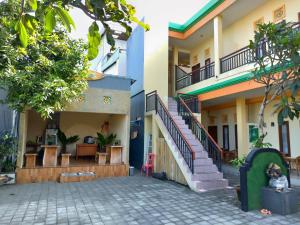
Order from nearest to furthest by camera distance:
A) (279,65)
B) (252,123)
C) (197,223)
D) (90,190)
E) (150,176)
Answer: (197,223) → (279,65) → (90,190) → (150,176) → (252,123)

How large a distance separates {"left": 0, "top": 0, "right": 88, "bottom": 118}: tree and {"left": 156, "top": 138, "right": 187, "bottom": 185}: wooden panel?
12.7 feet

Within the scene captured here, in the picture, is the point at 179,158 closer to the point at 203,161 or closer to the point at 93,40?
the point at 203,161

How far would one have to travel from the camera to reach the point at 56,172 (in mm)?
9000

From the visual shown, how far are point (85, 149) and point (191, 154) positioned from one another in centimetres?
581

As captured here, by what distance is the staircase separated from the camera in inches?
304

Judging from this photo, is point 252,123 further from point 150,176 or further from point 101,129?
point 101,129

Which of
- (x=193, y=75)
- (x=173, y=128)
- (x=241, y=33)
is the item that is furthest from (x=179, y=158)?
(x=241, y=33)

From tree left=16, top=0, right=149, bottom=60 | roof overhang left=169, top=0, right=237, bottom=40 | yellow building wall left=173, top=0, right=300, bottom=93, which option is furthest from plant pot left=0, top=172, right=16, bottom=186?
roof overhang left=169, top=0, right=237, bottom=40

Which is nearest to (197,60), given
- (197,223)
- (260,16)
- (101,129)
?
(260,16)

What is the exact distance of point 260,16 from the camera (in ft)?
37.5

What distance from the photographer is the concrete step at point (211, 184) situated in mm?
7497

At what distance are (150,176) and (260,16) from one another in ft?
29.5

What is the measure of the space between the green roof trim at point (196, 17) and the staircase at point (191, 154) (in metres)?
5.38

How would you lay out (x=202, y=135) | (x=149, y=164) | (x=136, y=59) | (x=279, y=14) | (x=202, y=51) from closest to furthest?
(x=202, y=135)
(x=149, y=164)
(x=279, y=14)
(x=136, y=59)
(x=202, y=51)
